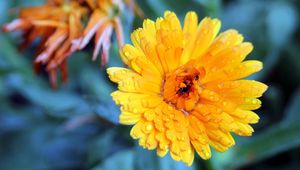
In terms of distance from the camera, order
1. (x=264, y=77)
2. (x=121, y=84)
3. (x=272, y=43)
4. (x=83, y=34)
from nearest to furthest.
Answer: (x=121, y=84), (x=83, y=34), (x=272, y=43), (x=264, y=77)

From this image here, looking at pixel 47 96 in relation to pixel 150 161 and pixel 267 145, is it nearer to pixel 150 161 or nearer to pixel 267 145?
pixel 150 161

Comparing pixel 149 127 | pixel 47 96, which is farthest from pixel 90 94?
pixel 149 127

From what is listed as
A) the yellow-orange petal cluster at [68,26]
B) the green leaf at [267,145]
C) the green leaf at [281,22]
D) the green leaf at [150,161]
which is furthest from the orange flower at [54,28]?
the green leaf at [281,22]

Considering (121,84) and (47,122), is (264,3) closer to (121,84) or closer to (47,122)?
(47,122)

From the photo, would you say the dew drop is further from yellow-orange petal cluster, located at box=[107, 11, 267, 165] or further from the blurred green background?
the blurred green background

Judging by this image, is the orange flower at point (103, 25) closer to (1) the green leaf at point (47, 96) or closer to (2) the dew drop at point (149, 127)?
(2) the dew drop at point (149, 127)

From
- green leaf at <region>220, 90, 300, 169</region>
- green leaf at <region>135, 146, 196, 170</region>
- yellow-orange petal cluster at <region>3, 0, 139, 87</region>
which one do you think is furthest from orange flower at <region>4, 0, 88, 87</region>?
green leaf at <region>220, 90, 300, 169</region>

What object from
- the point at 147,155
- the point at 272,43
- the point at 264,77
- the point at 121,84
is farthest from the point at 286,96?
the point at 121,84
